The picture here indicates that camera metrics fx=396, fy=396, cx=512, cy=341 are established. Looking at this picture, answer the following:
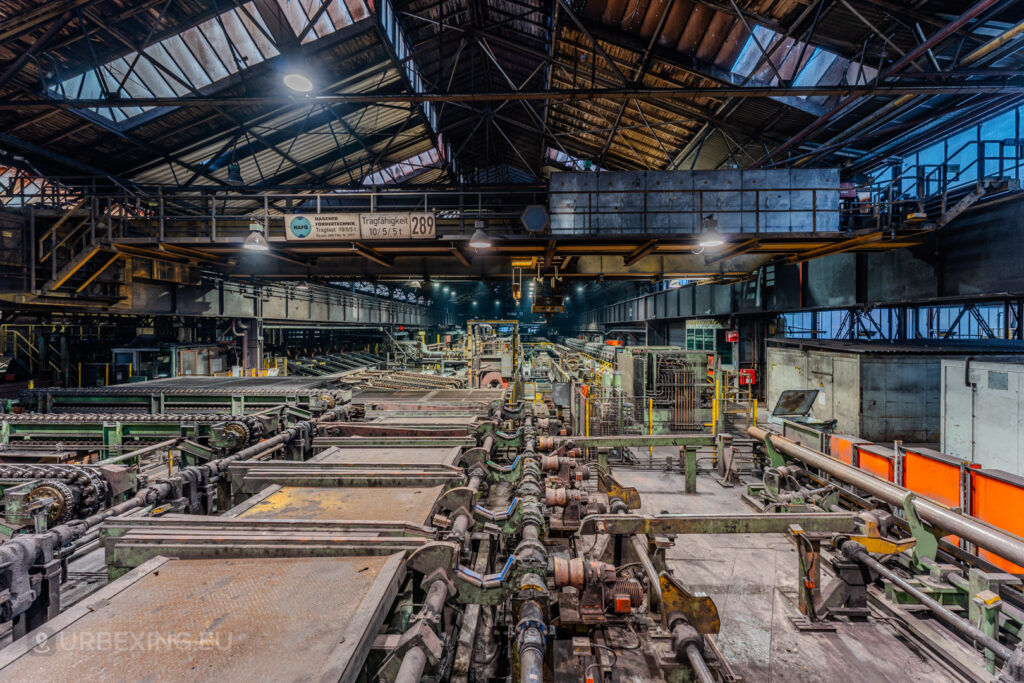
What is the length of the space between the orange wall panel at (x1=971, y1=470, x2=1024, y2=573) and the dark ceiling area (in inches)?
267

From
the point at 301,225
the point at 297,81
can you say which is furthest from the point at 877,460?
the point at 297,81

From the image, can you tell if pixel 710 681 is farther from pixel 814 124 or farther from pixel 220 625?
pixel 814 124

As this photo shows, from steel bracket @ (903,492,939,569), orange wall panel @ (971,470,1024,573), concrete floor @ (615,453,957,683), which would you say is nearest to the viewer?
steel bracket @ (903,492,939,569)

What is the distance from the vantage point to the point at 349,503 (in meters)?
2.76

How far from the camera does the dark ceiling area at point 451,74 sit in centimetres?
750

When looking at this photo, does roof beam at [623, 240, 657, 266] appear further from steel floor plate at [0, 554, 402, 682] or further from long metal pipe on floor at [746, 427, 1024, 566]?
steel floor plate at [0, 554, 402, 682]

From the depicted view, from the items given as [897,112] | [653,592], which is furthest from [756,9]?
[653,592]

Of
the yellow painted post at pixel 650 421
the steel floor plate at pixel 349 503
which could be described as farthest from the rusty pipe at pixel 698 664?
the yellow painted post at pixel 650 421

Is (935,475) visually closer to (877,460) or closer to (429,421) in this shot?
(877,460)

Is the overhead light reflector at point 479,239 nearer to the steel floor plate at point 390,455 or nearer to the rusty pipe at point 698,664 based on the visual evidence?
the steel floor plate at point 390,455

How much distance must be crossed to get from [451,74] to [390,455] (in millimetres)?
10091

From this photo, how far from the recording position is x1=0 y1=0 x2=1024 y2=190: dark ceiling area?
24.6 ft

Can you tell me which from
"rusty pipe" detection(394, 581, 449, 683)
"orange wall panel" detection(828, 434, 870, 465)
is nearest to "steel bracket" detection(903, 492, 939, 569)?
"orange wall panel" detection(828, 434, 870, 465)

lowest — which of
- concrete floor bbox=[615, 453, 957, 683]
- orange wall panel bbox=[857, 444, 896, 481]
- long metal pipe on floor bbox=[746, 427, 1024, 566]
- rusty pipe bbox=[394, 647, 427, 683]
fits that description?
concrete floor bbox=[615, 453, 957, 683]
